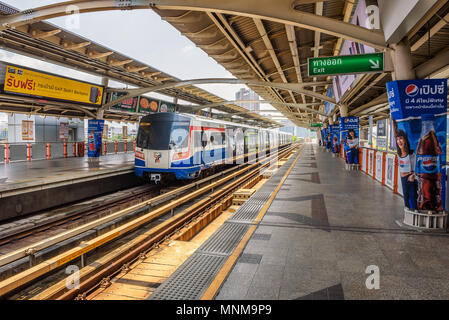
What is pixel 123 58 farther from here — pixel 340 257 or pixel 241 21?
pixel 340 257

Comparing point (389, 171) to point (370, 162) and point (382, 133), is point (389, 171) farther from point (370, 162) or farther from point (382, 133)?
point (382, 133)

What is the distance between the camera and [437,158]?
16.6 ft

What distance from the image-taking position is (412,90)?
16.6 feet

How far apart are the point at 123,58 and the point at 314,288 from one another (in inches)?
498

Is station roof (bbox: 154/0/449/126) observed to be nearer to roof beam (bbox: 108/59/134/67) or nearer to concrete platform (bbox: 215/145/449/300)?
concrete platform (bbox: 215/145/449/300)

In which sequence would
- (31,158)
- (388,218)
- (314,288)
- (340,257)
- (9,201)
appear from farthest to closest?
(31,158), (9,201), (388,218), (340,257), (314,288)

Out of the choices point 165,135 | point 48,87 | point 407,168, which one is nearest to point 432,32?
point 407,168

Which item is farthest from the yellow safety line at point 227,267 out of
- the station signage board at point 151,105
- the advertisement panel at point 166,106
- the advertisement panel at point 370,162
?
the advertisement panel at point 166,106

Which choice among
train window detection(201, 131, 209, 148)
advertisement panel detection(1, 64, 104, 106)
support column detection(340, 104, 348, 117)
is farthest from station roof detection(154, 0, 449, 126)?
advertisement panel detection(1, 64, 104, 106)

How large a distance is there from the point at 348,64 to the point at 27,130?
57.1ft

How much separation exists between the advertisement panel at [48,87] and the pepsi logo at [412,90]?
12569mm

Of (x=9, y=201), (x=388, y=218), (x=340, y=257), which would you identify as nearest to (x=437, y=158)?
(x=388, y=218)

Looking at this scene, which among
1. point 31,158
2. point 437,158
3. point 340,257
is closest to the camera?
point 340,257
